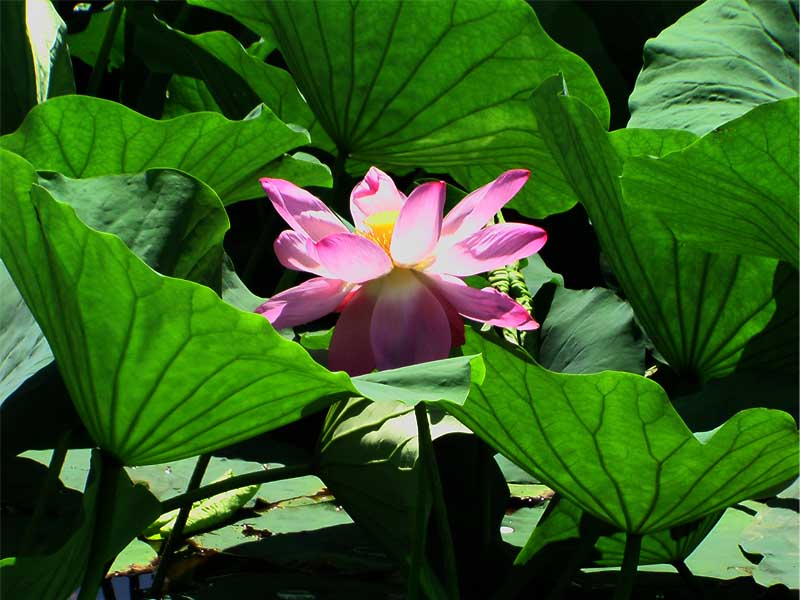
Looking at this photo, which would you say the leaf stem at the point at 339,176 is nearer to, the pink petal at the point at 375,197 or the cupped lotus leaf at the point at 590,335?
the cupped lotus leaf at the point at 590,335

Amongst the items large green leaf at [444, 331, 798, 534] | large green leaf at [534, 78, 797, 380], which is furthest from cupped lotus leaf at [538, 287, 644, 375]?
large green leaf at [444, 331, 798, 534]

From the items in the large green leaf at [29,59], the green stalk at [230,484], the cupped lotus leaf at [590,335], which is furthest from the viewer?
the large green leaf at [29,59]

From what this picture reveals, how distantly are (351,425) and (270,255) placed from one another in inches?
32.5

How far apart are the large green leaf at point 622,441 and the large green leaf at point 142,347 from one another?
0.42 ft

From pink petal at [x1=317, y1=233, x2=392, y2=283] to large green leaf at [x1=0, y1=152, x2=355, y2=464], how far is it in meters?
0.06

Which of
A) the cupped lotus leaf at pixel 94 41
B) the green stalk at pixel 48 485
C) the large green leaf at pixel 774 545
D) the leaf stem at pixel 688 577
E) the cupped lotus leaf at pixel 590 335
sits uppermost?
the cupped lotus leaf at pixel 94 41

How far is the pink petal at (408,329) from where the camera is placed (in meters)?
0.64

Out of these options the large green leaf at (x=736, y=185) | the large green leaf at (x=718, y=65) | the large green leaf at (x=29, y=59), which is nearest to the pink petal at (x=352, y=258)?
the large green leaf at (x=736, y=185)

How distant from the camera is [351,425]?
864 millimetres

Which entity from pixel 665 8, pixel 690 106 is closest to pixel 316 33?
pixel 690 106

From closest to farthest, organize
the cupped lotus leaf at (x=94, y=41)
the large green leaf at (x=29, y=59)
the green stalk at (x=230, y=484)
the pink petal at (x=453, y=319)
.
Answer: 1. the pink petal at (x=453, y=319)
2. the green stalk at (x=230, y=484)
3. the large green leaf at (x=29, y=59)
4. the cupped lotus leaf at (x=94, y=41)

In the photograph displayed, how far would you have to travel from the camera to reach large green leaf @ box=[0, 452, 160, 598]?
2.16 ft

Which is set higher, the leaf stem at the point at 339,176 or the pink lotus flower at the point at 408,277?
the pink lotus flower at the point at 408,277

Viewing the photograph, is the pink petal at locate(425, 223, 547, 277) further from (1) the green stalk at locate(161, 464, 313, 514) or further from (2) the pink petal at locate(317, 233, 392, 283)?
(1) the green stalk at locate(161, 464, 313, 514)
